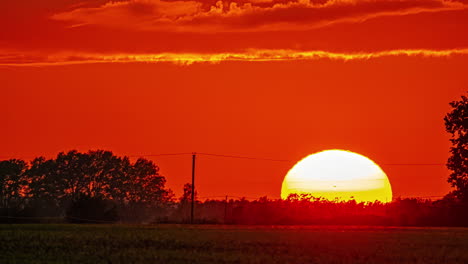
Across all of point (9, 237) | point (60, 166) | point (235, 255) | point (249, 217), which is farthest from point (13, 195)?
point (235, 255)

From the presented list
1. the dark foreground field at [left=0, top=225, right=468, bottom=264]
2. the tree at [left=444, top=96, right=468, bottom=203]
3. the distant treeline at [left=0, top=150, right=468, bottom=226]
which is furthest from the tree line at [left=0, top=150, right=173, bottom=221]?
the dark foreground field at [left=0, top=225, right=468, bottom=264]

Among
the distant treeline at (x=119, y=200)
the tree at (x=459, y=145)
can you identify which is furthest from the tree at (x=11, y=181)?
the tree at (x=459, y=145)

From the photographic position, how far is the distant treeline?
9956 cm

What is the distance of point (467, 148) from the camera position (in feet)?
319

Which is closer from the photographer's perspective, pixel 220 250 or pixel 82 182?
pixel 220 250

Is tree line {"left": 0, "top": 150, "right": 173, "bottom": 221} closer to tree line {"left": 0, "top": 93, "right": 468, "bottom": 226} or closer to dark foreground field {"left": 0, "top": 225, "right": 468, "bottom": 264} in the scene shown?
tree line {"left": 0, "top": 93, "right": 468, "bottom": 226}

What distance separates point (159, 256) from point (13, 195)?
4959 inches

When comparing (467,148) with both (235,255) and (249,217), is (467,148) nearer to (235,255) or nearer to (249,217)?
(249,217)

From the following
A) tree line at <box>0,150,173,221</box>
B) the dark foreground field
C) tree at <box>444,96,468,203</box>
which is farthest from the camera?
tree line at <box>0,150,173,221</box>

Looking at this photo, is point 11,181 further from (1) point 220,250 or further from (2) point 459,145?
(1) point 220,250

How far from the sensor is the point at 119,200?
159 metres

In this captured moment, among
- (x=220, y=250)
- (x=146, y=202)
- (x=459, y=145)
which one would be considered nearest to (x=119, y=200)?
(x=146, y=202)

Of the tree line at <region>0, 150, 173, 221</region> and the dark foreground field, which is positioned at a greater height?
the tree line at <region>0, 150, 173, 221</region>

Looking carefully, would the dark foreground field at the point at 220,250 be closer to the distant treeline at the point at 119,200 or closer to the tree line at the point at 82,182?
the distant treeline at the point at 119,200
